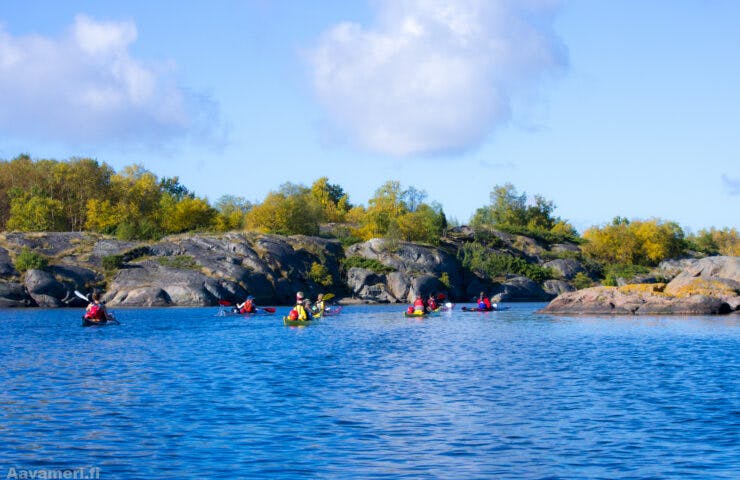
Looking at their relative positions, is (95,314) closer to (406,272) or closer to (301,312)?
(301,312)

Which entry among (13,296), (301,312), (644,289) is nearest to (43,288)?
(13,296)

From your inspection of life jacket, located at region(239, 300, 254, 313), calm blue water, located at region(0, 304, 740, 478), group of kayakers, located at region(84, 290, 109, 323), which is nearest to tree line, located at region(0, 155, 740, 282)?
life jacket, located at region(239, 300, 254, 313)

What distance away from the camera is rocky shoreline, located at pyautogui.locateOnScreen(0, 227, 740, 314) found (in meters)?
64.8

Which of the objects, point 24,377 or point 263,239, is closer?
point 24,377

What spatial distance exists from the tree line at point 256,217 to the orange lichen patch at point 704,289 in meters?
55.6

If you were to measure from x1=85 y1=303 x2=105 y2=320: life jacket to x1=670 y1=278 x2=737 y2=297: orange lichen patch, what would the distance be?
145 ft

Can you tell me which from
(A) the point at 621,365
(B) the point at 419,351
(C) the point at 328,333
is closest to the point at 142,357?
(B) the point at 419,351

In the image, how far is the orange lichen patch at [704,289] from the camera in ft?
205

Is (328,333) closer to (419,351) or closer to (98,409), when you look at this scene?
(419,351)

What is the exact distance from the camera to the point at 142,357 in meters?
33.7

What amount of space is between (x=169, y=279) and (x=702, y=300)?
55.9 meters

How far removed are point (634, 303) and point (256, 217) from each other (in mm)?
68116

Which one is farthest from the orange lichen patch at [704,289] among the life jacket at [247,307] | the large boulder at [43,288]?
the large boulder at [43,288]

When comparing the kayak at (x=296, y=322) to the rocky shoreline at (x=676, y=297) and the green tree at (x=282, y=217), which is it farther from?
the green tree at (x=282, y=217)
